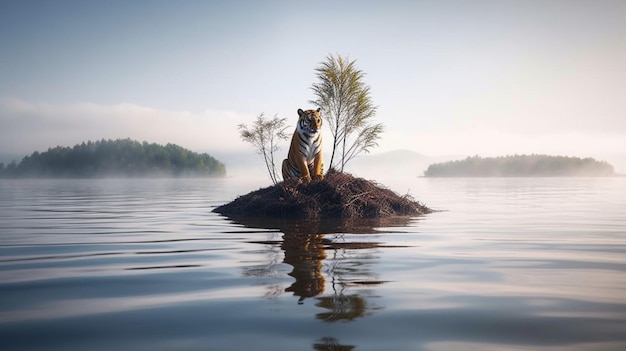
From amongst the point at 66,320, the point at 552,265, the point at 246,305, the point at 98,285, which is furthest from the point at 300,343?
the point at 552,265

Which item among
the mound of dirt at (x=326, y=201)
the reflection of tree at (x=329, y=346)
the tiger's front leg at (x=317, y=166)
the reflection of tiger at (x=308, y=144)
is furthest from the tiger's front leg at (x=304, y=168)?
the reflection of tree at (x=329, y=346)

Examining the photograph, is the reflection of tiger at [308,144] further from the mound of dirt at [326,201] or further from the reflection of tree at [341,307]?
the reflection of tree at [341,307]

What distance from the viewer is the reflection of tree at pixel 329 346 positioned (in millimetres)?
2217

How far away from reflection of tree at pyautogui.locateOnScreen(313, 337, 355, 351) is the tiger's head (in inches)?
392

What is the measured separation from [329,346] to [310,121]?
10139 mm

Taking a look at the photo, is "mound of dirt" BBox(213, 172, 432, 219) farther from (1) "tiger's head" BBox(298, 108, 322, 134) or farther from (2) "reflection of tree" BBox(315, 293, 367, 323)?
(2) "reflection of tree" BBox(315, 293, 367, 323)

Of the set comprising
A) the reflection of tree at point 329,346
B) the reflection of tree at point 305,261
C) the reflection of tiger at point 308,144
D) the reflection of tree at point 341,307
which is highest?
the reflection of tiger at point 308,144

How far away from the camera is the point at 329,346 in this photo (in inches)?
88.6

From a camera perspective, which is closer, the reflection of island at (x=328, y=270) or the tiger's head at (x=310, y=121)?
the reflection of island at (x=328, y=270)

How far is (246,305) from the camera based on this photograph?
303cm

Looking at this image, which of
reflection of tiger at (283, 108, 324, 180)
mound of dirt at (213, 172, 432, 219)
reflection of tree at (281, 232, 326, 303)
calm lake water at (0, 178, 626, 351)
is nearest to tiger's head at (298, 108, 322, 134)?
reflection of tiger at (283, 108, 324, 180)

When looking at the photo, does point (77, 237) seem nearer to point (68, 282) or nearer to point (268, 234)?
point (268, 234)

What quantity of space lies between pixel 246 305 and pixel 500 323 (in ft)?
5.29

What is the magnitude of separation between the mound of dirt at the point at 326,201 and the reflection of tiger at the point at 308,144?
52 centimetres
